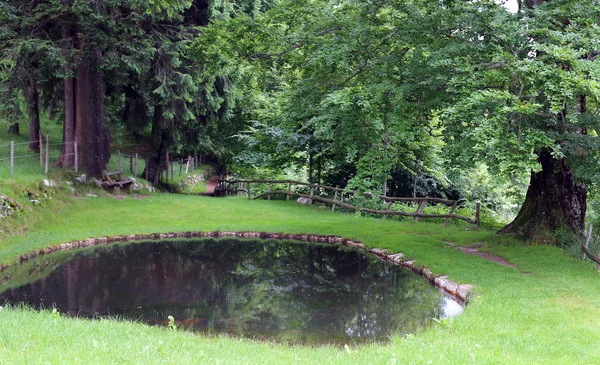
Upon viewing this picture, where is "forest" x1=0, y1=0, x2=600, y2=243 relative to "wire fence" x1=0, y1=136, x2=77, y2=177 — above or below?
above

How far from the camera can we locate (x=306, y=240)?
49.9 ft

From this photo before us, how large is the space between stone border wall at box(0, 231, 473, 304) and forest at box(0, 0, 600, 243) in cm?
208

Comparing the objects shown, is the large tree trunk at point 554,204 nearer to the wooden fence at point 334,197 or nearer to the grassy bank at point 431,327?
the grassy bank at point 431,327

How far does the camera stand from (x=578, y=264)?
32.4ft

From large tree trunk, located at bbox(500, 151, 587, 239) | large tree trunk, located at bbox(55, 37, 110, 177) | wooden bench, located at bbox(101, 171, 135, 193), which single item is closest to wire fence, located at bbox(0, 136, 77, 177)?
large tree trunk, located at bbox(55, 37, 110, 177)

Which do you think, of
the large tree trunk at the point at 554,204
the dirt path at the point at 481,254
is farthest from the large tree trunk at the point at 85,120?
the large tree trunk at the point at 554,204

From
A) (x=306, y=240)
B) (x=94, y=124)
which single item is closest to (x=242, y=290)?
(x=306, y=240)

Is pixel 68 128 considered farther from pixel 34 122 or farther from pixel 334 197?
pixel 334 197

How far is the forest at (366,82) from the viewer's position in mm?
8883

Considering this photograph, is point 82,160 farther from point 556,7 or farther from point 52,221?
point 556,7

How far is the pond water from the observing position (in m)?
7.87

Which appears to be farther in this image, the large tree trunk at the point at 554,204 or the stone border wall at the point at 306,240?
the large tree trunk at the point at 554,204

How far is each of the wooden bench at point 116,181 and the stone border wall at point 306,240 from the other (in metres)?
4.99

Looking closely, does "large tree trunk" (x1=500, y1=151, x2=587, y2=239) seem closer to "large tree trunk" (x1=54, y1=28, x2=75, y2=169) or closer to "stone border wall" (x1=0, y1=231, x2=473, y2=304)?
"stone border wall" (x1=0, y1=231, x2=473, y2=304)
